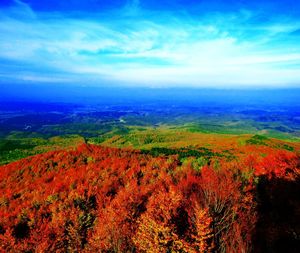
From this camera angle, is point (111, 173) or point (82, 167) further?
point (82, 167)

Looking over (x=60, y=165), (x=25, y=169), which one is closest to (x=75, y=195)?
(x=60, y=165)

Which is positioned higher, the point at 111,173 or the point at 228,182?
the point at 228,182

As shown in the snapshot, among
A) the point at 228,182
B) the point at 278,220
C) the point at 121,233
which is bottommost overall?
the point at 278,220

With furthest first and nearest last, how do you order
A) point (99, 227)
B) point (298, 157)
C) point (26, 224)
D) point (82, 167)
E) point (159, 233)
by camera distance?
point (82, 167), point (298, 157), point (26, 224), point (99, 227), point (159, 233)

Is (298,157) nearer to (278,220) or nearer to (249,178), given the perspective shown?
(249,178)

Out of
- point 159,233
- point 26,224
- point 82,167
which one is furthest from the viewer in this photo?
point 82,167

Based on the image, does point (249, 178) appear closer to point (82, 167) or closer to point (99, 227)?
point (99, 227)
